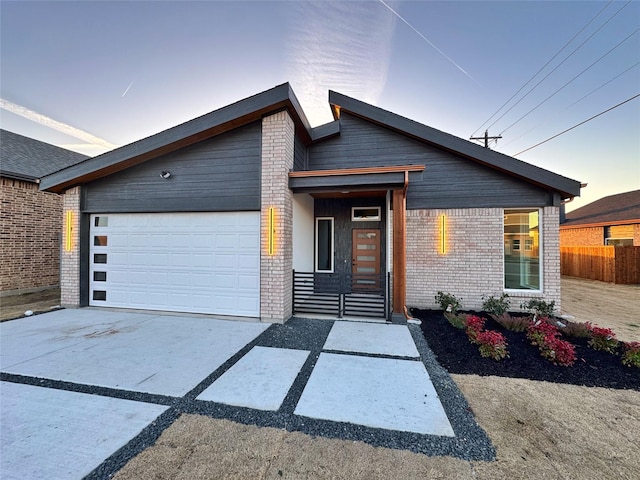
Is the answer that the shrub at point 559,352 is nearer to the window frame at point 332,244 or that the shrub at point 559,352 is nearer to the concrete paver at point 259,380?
the concrete paver at point 259,380

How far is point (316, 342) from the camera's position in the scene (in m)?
4.62

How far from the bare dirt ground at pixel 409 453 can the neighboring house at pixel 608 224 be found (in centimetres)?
1835

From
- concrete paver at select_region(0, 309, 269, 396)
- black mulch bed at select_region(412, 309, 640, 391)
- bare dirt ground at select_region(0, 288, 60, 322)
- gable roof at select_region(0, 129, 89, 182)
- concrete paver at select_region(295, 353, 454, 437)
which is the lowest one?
black mulch bed at select_region(412, 309, 640, 391)

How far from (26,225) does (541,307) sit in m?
15.8

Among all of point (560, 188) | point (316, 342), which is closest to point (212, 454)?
point (316, 342)

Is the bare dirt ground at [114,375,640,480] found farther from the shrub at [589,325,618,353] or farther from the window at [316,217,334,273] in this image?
the window at [316,217,334,273]

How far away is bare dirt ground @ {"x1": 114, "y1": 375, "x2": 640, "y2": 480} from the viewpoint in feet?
6.37

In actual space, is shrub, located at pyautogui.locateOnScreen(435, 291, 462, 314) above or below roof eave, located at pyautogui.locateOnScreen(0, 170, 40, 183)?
below

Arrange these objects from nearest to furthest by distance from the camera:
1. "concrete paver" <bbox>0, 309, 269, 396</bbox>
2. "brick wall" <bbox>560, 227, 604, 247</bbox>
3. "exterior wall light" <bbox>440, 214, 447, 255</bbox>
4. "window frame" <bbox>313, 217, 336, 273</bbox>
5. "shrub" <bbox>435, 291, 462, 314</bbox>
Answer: "concrete paver" <bbox>0, 309, 269, 396</bbox> < "shrub" <bbox>435, 291, 462, 314</bbox> < "exterior wall light" <bbox>440, 214, 447, 255</bbox> < "window frame" <bbox>313, 217, 336, 273</bbox> < "brick wall" <bbox>560, 227, 604, 247</bbox>

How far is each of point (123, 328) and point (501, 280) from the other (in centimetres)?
891

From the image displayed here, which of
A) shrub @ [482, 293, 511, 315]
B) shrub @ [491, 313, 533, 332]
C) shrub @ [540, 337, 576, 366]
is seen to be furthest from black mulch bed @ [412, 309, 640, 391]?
shrub @ [482, 293, 511, 315]

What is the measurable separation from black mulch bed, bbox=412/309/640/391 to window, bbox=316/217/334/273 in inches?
172

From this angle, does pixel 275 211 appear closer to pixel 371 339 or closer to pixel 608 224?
pixel 371 339

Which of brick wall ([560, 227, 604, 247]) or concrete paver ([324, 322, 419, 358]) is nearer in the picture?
concrete paver ([324, 322, 419, 358])
